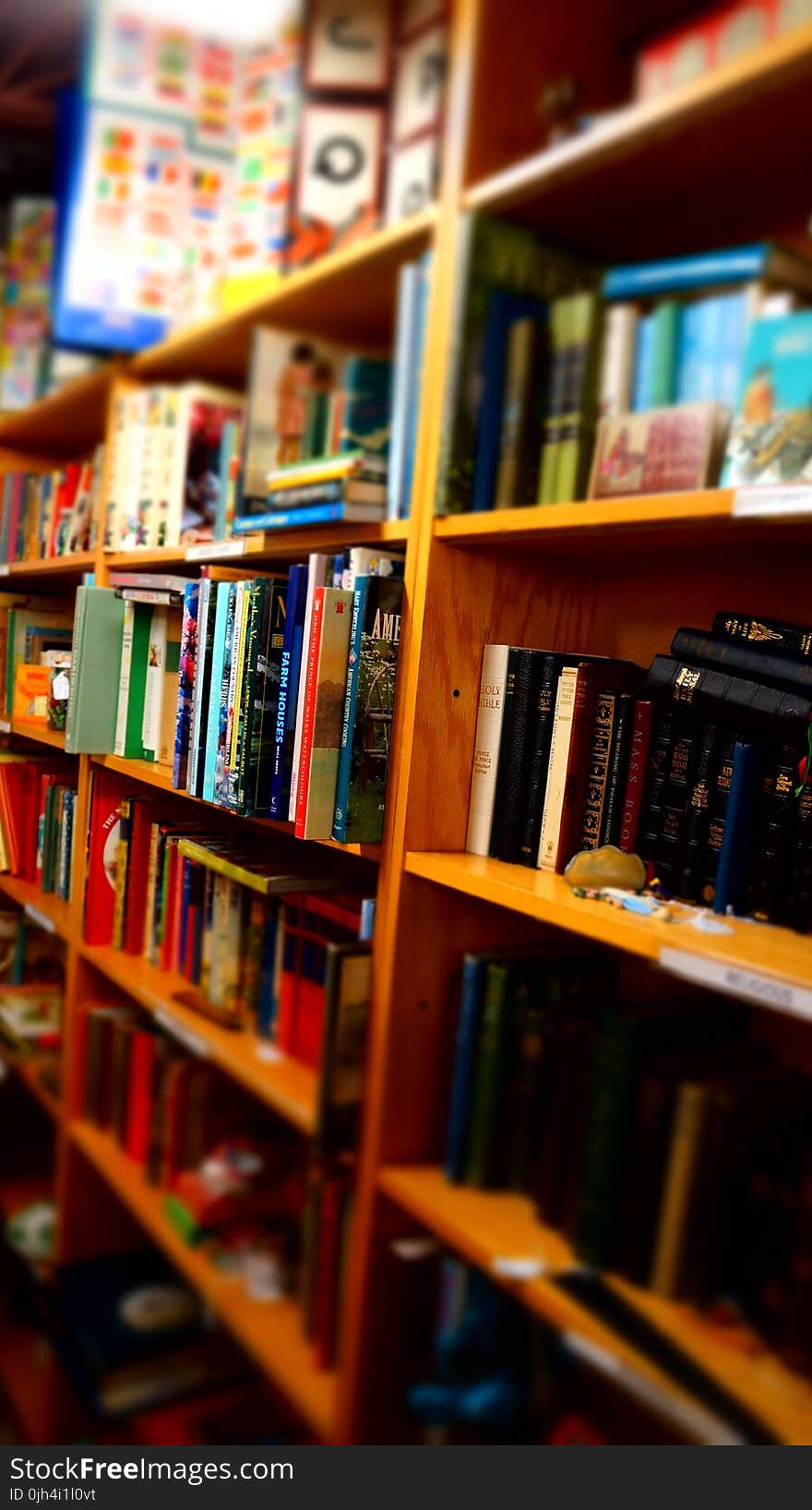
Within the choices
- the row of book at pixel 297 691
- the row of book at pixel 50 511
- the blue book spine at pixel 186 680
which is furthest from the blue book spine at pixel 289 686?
the row of book at pixel 50 511

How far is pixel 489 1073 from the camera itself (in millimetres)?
1082

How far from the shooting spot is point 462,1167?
3.70ft

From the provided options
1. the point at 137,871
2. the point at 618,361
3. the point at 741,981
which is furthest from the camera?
the point at 137,871

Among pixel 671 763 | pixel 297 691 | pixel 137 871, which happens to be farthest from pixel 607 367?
pixel 137 871

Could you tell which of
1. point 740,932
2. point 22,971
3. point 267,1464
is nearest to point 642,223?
point 740,932

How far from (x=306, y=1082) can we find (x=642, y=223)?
45.1 inches

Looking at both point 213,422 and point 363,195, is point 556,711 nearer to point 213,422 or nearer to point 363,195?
point 363,195

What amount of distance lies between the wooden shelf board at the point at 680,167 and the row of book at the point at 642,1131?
Result: 2.58ft

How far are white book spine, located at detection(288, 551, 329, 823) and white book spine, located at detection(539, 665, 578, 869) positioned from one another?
11.7 inches

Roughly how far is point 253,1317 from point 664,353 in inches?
53.1

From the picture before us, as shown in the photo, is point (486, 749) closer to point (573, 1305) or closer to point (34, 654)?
point (573, 1305)

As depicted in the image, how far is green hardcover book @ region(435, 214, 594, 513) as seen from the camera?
42.9 inches

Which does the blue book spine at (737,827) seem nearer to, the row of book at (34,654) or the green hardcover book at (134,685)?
the green hardcover book at (134,685)

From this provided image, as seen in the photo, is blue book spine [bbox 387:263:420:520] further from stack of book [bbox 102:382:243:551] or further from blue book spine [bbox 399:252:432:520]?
stack of book [bbox 102:382:243:551]
